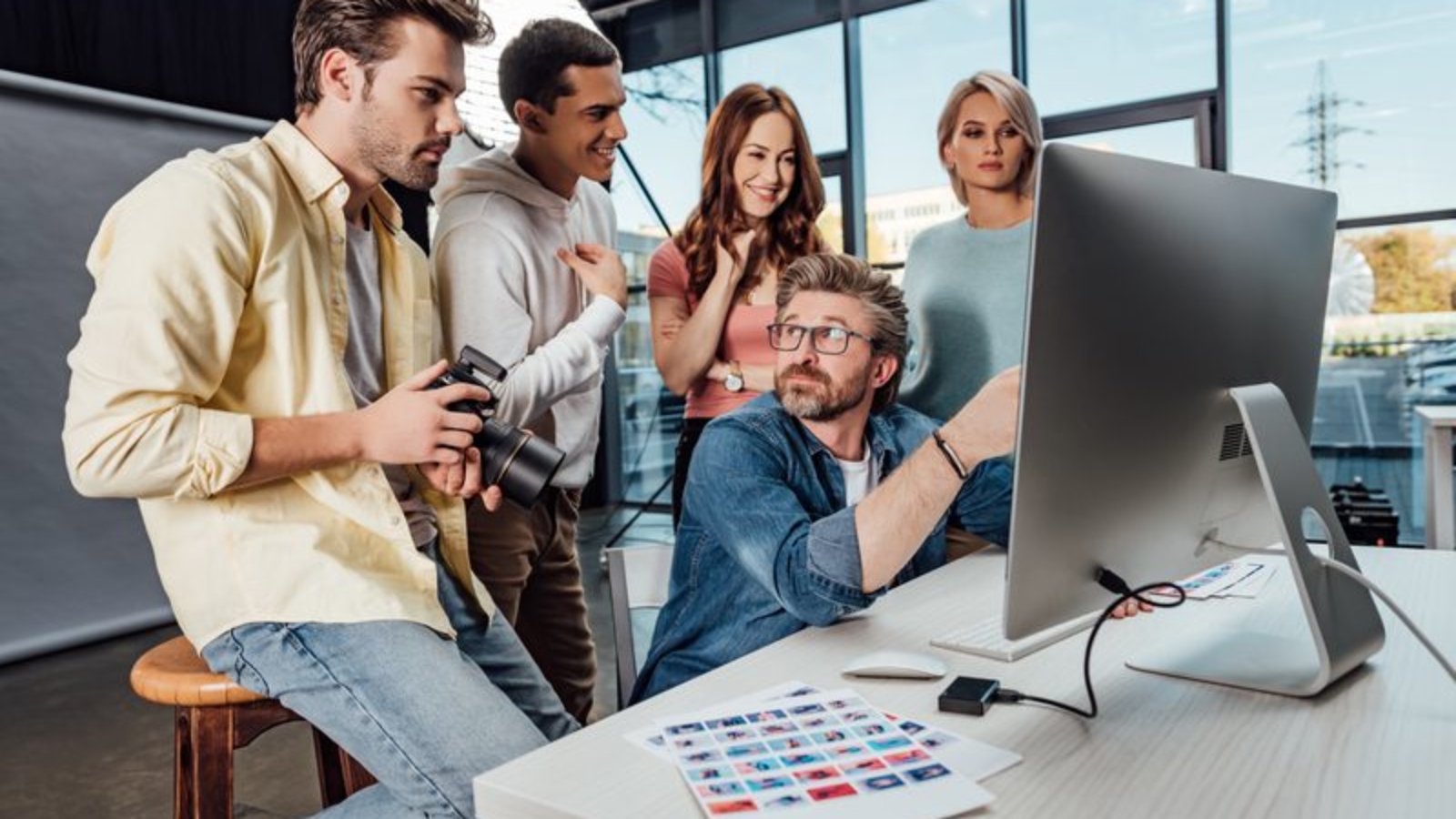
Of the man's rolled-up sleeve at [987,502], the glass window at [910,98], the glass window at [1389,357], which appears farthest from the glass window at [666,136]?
the man's rolled-up sleeve at [987,502]

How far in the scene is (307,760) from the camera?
2943 millimetres

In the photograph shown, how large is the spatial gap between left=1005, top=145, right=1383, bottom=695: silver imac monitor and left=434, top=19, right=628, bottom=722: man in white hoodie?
0.96m

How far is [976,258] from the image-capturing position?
2.06 meters

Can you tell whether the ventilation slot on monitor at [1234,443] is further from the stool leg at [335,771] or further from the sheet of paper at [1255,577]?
the stool leg at [335,771]

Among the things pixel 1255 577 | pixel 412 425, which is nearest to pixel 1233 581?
pixel 1255 577

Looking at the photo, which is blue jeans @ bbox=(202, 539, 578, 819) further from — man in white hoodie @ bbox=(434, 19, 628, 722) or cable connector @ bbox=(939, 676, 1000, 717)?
cable connector @ bbox=(939, 676, 1000, 717)

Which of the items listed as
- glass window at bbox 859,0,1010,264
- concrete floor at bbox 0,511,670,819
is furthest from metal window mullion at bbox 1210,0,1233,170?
concrete floor at bbox 0,511,670,819

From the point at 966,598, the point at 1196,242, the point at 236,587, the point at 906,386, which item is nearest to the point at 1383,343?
the point at 906,386

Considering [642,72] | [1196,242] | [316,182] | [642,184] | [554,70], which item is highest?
[642,72]

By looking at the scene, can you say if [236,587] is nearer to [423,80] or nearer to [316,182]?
[316,182]

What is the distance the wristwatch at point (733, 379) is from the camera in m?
2.16

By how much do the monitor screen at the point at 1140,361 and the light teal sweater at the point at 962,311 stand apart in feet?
2.80

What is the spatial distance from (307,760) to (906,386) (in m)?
1.98

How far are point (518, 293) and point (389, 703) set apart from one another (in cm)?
75
